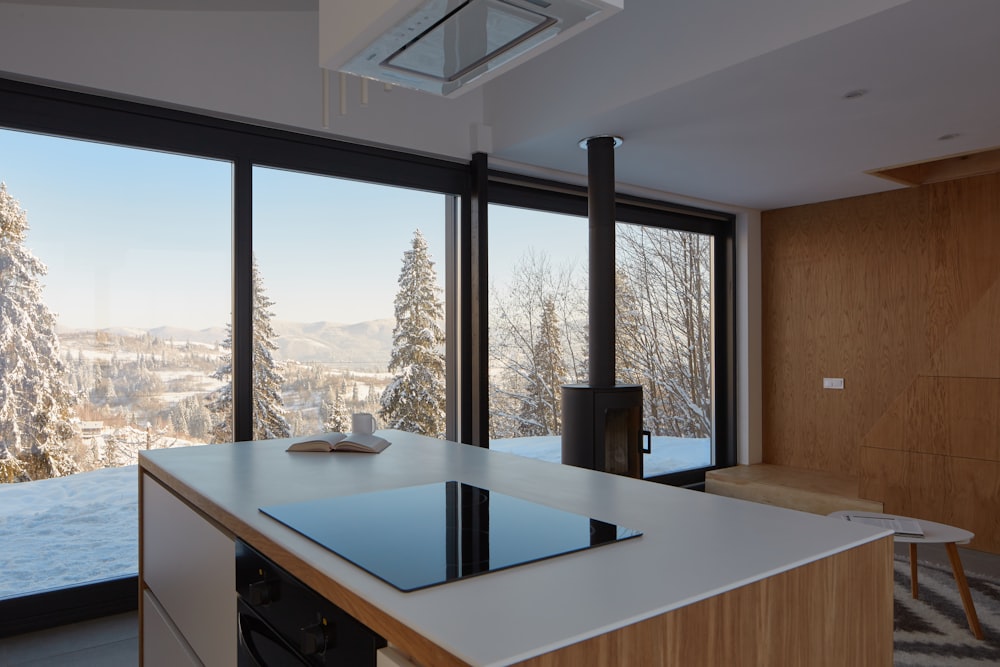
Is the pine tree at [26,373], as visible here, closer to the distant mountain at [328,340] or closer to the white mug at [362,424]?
the distant mountain at [328,340]

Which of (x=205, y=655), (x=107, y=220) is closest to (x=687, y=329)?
(x=107, y=220)

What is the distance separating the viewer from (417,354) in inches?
154

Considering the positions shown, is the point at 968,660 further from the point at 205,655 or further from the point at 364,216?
the point at 364,216

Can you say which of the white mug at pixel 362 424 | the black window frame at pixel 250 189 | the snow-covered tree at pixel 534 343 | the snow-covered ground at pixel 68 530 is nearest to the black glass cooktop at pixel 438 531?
the white mug at pixel 362 424

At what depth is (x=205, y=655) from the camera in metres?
1.48

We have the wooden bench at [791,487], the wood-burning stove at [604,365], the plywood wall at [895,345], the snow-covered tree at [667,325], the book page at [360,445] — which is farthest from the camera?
the snow-covered tree at [667,325]

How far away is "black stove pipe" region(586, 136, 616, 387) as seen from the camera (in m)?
3.71

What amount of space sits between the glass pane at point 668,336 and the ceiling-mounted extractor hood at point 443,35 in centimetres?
365

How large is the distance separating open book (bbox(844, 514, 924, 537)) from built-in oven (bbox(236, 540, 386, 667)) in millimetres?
2325

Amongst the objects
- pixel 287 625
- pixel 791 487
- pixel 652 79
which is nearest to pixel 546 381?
pixel 791 487

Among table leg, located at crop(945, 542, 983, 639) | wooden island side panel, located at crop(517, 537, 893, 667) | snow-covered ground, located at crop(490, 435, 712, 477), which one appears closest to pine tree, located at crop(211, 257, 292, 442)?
snow-covered ground, located at crop(490, 435, 712, 477)

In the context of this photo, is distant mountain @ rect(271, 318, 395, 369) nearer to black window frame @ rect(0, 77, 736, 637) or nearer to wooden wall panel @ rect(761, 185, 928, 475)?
black window frame @ rect(0, 77, 736, 637)

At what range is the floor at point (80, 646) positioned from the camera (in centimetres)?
244

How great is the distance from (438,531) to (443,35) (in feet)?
2.98
